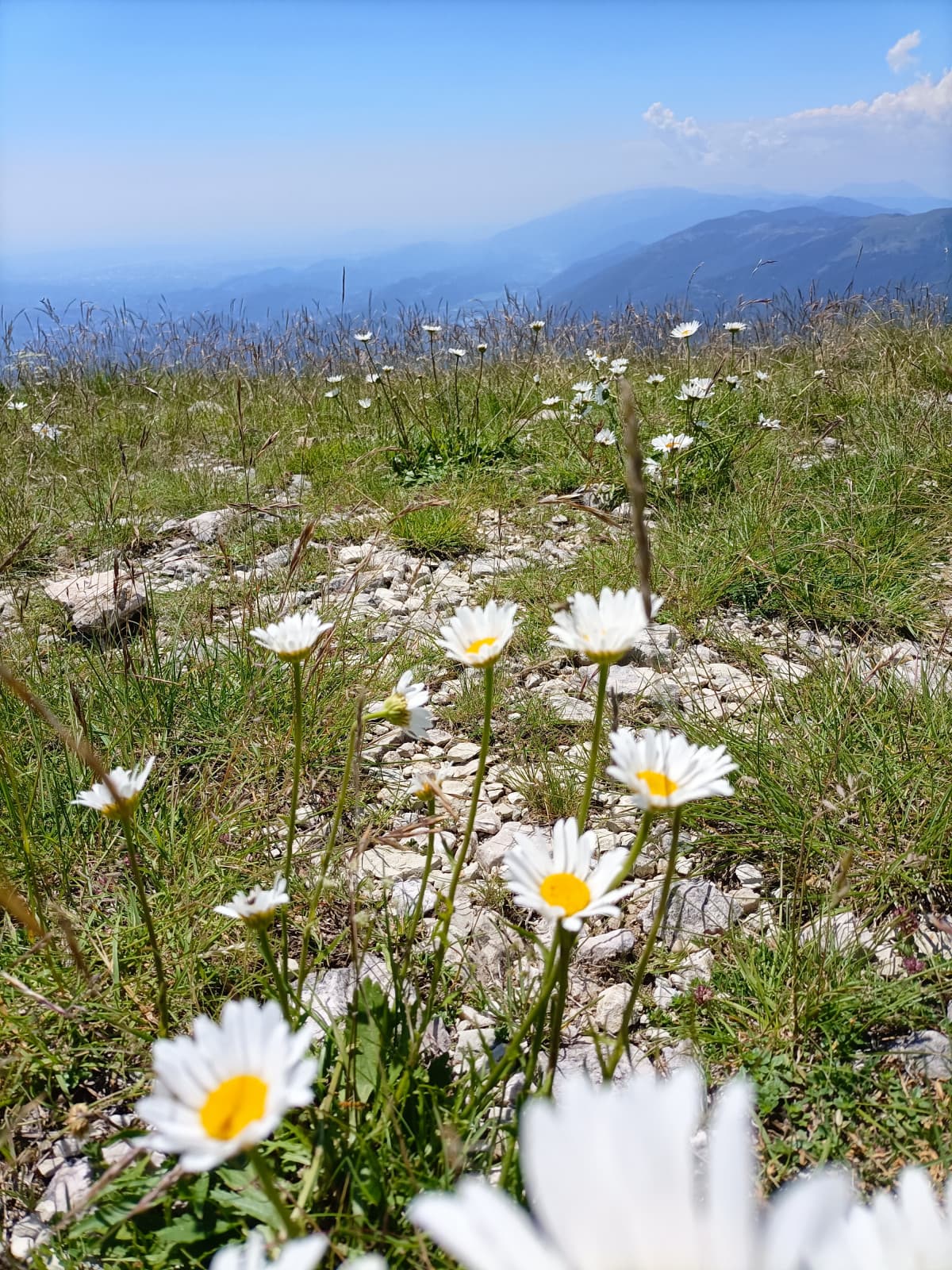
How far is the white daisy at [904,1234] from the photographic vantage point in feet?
1.50

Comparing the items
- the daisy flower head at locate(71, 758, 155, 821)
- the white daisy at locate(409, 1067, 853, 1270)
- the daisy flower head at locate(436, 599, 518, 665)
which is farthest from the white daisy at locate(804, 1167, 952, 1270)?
the daisy flower head at locate(71, 758, 155, 821)

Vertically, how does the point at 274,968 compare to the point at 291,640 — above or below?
below

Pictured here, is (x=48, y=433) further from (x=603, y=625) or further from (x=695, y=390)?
(x=603, y=625)

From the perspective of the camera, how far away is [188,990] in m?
1.51

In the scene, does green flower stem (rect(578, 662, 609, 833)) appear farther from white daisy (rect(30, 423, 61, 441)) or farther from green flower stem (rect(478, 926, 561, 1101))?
white daisy (rect(30, 423, 61, 441))

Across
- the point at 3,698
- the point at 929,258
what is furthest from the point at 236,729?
the point at 929,258

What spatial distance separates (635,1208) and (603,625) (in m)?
0.79

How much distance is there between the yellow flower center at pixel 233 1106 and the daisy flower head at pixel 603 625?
62cm

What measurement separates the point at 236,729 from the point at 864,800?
162 centimetres

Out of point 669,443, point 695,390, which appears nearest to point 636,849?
point 669,443

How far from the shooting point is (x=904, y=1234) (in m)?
0.47

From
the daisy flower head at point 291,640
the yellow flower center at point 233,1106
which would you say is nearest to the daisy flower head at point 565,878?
the yellow flower center at point 233,1106

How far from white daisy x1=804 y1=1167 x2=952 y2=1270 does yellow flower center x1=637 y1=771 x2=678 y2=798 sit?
0.50 meters

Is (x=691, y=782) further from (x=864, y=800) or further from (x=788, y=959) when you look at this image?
(x=864, y=800)
